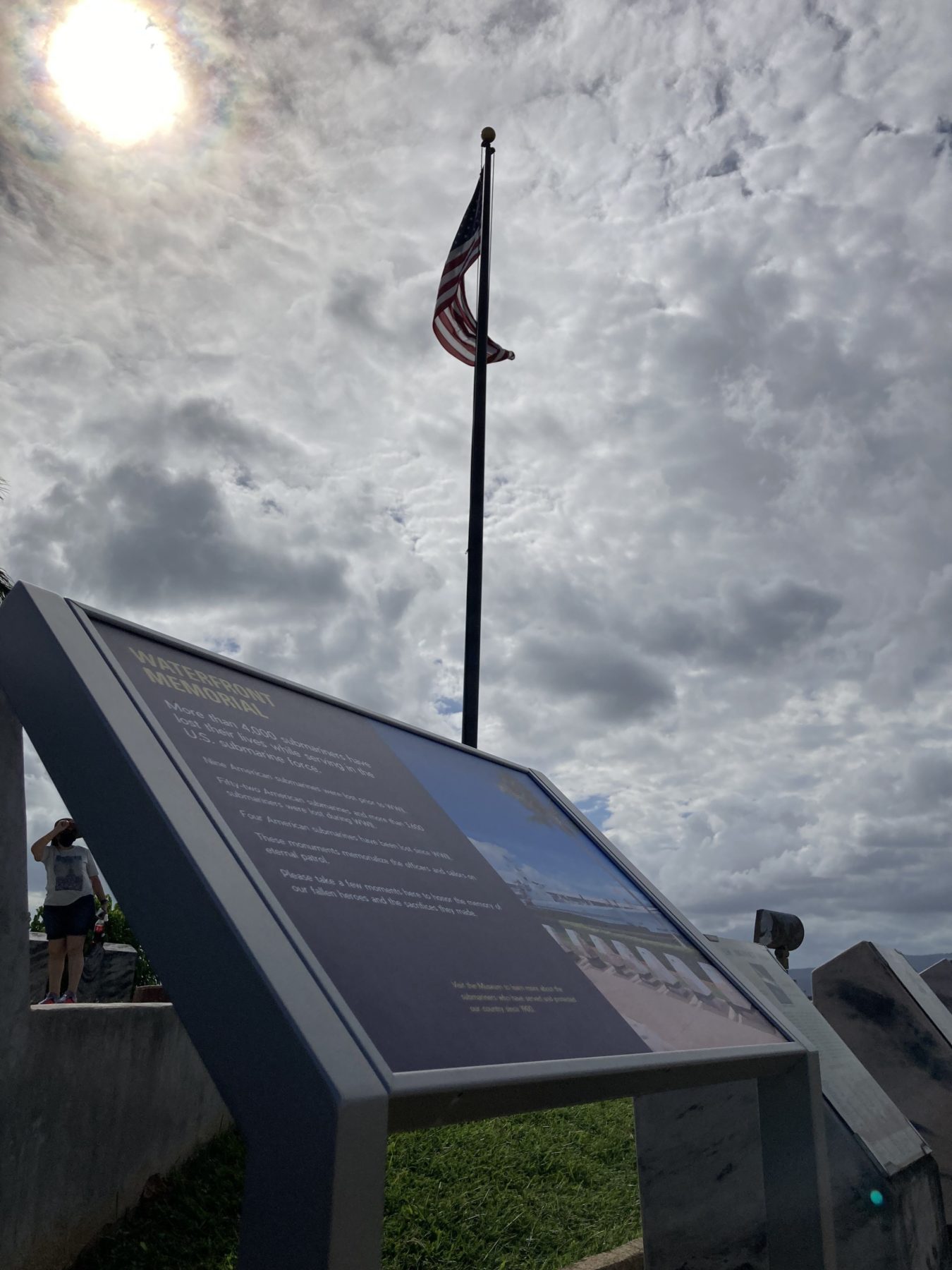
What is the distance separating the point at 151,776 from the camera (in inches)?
65.6

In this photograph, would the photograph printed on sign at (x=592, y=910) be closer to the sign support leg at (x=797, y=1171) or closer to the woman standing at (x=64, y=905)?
the sign support leg at (x=797, y=1171)

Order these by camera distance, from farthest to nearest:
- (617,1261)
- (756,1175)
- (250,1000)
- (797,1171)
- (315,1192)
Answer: (617,1261) → (756,1175) → (797,1171) → (250,1000) → (315,1192)

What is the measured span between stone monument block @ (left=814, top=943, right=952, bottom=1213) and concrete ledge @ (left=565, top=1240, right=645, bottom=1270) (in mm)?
1498

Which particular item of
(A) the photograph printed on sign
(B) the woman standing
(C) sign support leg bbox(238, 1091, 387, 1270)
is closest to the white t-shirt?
(B) the woman standing

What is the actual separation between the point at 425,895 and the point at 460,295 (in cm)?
873

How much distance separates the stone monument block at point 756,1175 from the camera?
10.1 feet

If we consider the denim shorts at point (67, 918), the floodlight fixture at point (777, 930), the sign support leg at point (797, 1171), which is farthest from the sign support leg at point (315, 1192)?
the floodlight fixture at point (777, 930)

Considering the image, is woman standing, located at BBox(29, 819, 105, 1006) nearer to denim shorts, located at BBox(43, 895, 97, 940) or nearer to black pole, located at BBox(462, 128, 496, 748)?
denim shorts, located at BBox(43, 895, 97, 940)

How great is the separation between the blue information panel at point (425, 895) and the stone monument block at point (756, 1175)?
2.10 feet

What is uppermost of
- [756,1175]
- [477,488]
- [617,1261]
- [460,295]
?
[460,295]

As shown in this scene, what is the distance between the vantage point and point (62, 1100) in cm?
332

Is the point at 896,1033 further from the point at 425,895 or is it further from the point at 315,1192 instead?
the point at 315,1192

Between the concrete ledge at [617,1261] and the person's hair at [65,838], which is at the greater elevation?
the person's hair at [65,838]

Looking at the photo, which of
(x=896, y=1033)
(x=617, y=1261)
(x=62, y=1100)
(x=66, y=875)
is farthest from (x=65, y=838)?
(x=896, y=1033)
